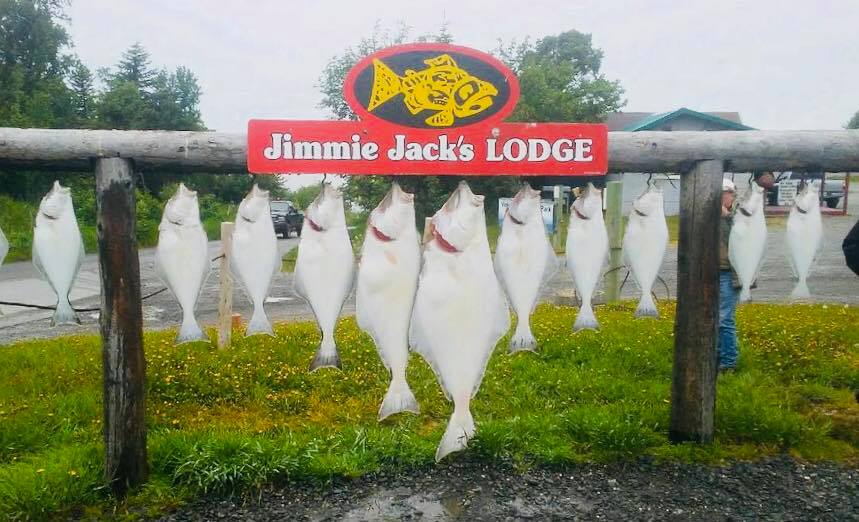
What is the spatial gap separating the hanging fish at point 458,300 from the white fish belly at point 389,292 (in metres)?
0.07

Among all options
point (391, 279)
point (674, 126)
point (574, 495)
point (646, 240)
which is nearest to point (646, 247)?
point (646, 240)

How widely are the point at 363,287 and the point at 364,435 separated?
6.63ft

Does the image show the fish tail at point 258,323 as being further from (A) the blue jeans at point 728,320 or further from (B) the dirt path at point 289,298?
(B) the dirt path at point 289,298

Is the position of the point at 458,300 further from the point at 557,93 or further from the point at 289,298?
the point at 557,93

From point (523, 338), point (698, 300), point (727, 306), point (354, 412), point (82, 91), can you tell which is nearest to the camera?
point (523, 338)

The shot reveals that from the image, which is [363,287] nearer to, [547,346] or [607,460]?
[607,460]

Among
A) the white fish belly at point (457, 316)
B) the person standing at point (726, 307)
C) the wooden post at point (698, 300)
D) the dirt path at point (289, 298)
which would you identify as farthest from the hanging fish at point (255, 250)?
the dirt path at point (289, 298)

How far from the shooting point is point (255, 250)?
Answer: 2.90 m

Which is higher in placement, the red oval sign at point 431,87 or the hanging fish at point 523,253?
the red oval sign at point 431,87

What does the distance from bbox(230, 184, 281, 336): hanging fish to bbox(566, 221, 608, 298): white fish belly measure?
1.31 m

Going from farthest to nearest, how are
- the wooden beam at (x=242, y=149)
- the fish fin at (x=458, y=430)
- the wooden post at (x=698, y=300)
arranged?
the wooden post at (x=698, y=300), the wooden beam at (x=242, y=149), the fish fin at (x=458, y=430)

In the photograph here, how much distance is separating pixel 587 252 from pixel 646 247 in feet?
1.01

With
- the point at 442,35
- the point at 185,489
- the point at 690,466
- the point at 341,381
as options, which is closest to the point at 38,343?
Answer: the point at 341,381

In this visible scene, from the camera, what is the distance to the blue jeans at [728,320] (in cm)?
557
